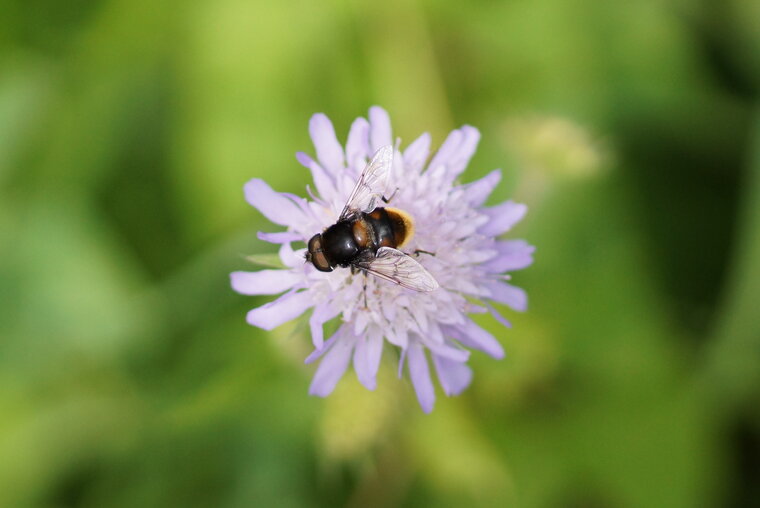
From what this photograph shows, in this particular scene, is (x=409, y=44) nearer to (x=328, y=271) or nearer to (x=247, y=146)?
(x=247, y=146)

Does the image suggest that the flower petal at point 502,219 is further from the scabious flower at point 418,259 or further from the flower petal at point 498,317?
the flower petal at point 498,317

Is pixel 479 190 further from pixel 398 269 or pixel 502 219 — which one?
pixel 398 269

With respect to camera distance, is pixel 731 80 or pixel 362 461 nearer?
pixel 362 461

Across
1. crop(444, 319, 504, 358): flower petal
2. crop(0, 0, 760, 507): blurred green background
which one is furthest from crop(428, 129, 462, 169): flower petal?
crop(0, 0, 760, 507): blurred green background

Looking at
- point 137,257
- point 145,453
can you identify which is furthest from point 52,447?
point 137,257

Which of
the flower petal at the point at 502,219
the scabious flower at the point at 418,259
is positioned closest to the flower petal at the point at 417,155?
the scabious flower at the point at 418,259
